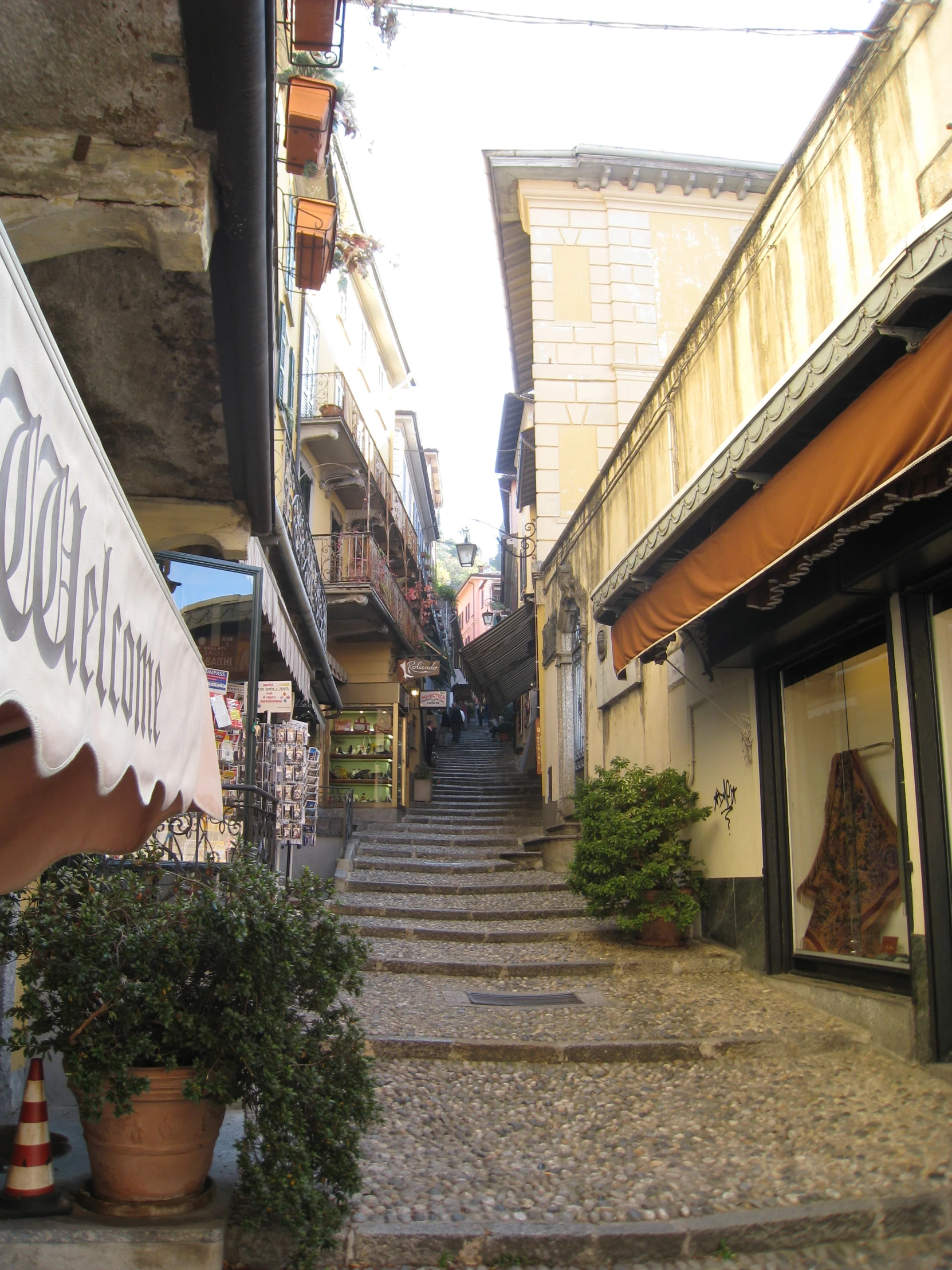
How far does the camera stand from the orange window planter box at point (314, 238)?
7781 mm

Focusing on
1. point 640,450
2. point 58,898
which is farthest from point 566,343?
point 58,898

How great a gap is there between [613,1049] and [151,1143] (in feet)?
10.0

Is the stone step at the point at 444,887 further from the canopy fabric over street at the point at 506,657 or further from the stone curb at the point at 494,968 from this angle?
the canopy fabric over street at the point at 506,657

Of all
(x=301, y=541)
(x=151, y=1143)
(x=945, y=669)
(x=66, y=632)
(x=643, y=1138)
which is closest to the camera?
(x=66, y=632)

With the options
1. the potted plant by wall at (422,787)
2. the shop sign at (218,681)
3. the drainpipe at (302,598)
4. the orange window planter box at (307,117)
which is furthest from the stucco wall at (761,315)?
the potted plant by wall at (422,787)

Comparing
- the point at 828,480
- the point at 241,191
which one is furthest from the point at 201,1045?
the point at 828,480

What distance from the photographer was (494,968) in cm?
777

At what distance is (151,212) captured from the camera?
4.20 m

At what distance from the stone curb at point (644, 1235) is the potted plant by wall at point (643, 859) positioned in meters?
4.14

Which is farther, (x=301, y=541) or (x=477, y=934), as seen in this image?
(x=301, y=541)

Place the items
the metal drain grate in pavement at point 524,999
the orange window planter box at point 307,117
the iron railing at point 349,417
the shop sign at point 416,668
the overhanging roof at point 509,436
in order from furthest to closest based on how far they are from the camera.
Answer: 1. the overhanging roof at point 509,436
2. the shop sign at point 416,668
3. the iron railing at point 349,417
4. the metal drain grate in pavement at point 524,999
5. the orange window planter box at point 307,117

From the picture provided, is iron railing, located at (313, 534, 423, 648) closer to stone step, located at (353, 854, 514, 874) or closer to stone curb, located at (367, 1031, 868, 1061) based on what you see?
stone step, located at (353, 854, 514, 874)

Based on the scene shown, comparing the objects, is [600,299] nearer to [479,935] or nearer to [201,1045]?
[479,935]

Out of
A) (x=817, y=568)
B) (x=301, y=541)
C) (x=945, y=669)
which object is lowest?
(x=945, y=669)
